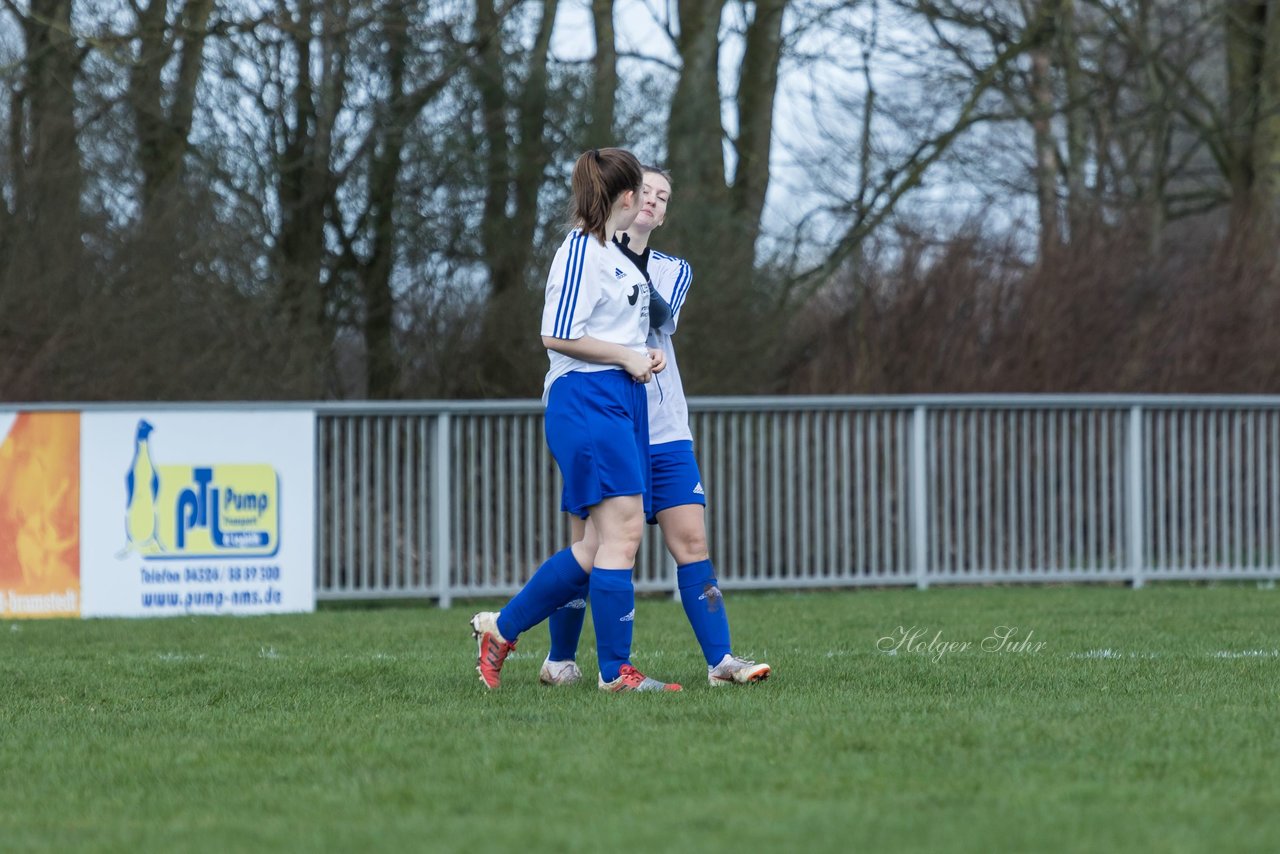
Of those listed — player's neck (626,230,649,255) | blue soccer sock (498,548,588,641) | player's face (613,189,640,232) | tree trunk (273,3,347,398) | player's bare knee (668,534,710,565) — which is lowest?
blue soccer sock (498,548,588,641)

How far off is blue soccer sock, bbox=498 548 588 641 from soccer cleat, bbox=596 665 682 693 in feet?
1.21

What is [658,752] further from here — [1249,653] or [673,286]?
[1249,653]

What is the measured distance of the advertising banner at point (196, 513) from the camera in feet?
36.8

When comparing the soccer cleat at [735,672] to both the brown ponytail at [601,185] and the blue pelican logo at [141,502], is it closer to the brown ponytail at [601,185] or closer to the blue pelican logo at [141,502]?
the brown ponytail at [601,185]

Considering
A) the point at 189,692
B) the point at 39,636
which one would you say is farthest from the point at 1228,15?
the point at 189,692

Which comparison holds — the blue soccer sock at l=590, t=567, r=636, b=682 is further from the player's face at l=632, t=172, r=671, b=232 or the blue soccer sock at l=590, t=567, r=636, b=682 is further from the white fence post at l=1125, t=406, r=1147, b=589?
the white fence post at l=1125, t=406, r=1147, b=589

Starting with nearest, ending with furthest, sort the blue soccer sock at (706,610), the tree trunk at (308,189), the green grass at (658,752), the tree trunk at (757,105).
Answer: the green grass at (658,752) < the blue soccer sock at (706,610) < the tree trunk at (308,189) < the tree trunk at (757,105)

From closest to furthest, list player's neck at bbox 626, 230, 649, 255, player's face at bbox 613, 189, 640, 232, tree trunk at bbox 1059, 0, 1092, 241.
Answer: player's face at bbox 613, 189, 640, 232 → player's neck at bbox 626, 230, 649, 255 → tree trunk at bbox 1059, 0, 1092, 241

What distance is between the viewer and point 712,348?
15359mm

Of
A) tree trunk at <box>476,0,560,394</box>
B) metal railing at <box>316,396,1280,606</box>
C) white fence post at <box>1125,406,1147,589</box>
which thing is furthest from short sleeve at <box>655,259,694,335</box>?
tree trunk at <box>476,0,560,394</box>

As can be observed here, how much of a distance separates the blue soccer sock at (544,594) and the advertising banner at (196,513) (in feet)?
17.0

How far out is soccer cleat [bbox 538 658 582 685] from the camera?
6.76 meters

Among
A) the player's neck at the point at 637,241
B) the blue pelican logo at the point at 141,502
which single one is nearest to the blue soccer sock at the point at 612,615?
the player's neck at the point at 637,241

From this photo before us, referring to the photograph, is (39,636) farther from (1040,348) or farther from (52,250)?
(1040,348)
